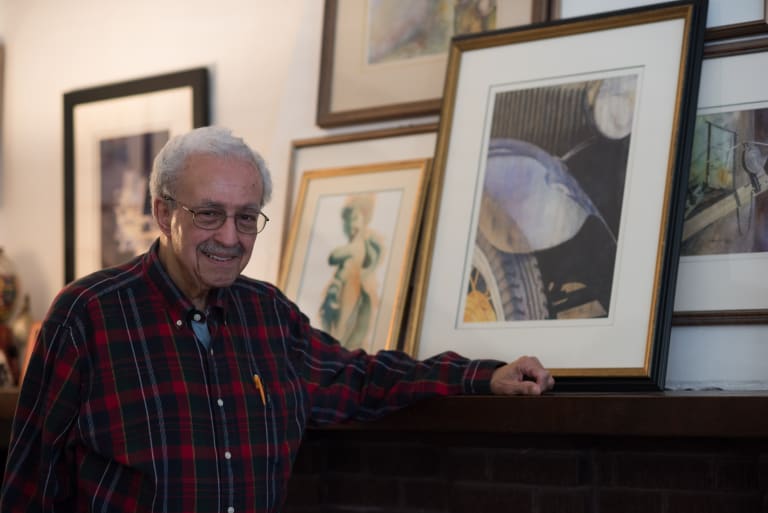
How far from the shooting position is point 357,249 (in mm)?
3209

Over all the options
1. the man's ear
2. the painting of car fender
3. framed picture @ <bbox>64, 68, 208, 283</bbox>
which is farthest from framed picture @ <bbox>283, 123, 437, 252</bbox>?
the man's ear

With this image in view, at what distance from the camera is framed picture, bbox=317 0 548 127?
3182 mm

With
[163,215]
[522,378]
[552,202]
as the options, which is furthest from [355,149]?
[522,378]

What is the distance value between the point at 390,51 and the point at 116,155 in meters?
1.29

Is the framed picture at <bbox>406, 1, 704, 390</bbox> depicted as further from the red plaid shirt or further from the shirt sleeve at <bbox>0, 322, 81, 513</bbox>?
the shirt sleeve at <bbox>0, 322, 81, 513</bbox>

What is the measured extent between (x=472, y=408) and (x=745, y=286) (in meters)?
0.72

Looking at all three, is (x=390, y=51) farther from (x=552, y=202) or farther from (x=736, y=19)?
(x=736, y=19)

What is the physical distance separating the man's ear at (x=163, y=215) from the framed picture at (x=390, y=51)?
942mm

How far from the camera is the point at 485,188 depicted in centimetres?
293

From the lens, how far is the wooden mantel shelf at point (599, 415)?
2246mm

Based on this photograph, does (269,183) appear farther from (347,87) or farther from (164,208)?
(347,87)

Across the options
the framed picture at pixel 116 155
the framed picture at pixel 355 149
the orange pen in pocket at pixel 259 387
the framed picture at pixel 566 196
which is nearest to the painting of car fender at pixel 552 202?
the framed picture at pixel 566 196

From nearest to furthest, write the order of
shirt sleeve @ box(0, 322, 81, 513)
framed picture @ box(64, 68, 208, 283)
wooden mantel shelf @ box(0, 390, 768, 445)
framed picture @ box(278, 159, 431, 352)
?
wooden mantel shelf @ box(0, 390, 768, 445) → shirt sleeve @ box(0, 322, 81, 513) → framed picture @ box(278, 159, 431, 352) → framed picture @ box(64, 68, 208, 283)

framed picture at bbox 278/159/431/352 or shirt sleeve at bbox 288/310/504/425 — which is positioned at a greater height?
framed picture at bbox 278/159/431/352
